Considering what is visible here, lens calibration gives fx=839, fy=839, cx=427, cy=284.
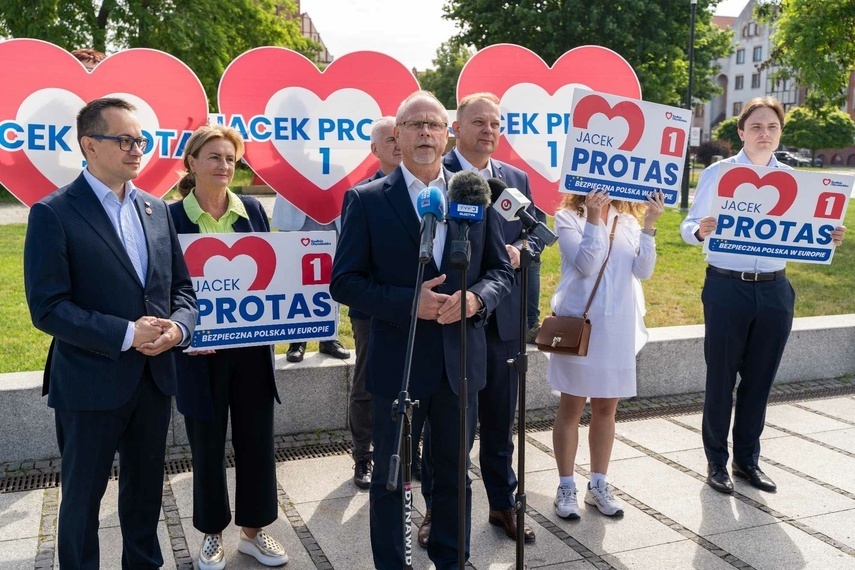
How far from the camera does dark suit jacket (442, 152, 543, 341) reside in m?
4.42

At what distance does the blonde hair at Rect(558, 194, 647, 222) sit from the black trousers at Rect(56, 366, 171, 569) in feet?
8.24

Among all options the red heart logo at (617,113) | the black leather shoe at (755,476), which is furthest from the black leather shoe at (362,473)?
the red heart logo at (617,113)

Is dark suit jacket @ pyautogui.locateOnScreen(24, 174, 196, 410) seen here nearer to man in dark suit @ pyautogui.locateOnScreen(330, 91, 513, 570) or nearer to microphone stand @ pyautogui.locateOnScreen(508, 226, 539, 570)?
man in dark suit @ pyautogui.locateOnScreen(330, 91, 513, 570)

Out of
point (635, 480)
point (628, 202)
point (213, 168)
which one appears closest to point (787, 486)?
point (635, 480)

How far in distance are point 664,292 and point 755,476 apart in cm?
548

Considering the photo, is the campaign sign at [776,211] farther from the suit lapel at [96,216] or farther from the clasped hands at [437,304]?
the suit lapel at [96,216]

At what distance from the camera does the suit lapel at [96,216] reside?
3.37 meters

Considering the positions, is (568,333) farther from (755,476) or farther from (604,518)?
(755,476)

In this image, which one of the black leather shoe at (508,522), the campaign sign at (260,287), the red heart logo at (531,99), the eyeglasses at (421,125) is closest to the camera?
the eyeglasses at (421,125)

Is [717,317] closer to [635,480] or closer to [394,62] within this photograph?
[635,480]

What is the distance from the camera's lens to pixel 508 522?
15.2ft

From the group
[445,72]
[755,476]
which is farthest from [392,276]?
[445,72]

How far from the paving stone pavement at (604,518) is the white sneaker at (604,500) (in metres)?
0.05

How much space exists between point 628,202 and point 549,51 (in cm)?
2723
